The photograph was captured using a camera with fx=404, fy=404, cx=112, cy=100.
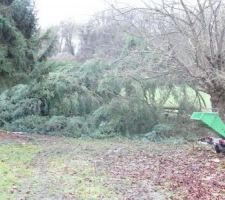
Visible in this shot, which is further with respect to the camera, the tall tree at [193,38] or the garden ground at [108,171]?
the tall tree at [193,38]

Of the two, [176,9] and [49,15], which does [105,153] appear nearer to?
[176,9]

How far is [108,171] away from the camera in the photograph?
6.39 m

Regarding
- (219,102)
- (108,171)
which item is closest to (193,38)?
(219,102)

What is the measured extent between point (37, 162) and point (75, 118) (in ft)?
14.7

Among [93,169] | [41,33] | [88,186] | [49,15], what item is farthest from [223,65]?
[49,15]

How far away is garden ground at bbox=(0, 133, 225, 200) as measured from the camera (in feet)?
16.9

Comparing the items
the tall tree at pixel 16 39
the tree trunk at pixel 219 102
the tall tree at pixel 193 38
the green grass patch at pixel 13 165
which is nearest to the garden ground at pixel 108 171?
the green grass patch at pixel 13 165

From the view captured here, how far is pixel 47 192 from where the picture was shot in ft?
16.9

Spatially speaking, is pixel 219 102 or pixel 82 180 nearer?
pixel 82 180

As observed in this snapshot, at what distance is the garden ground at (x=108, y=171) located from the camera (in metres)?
5.15

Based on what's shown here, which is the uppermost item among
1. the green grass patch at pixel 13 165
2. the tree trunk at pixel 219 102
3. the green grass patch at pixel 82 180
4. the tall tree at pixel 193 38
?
the tall tree at pixel 193 38

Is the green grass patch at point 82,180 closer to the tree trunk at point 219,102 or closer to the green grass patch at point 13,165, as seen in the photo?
the green grass patch at point 13,165

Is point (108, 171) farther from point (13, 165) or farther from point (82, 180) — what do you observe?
point (13, 165)

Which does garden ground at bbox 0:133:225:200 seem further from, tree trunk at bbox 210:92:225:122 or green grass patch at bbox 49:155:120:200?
tree trunk at bbox 210:92:225:122
